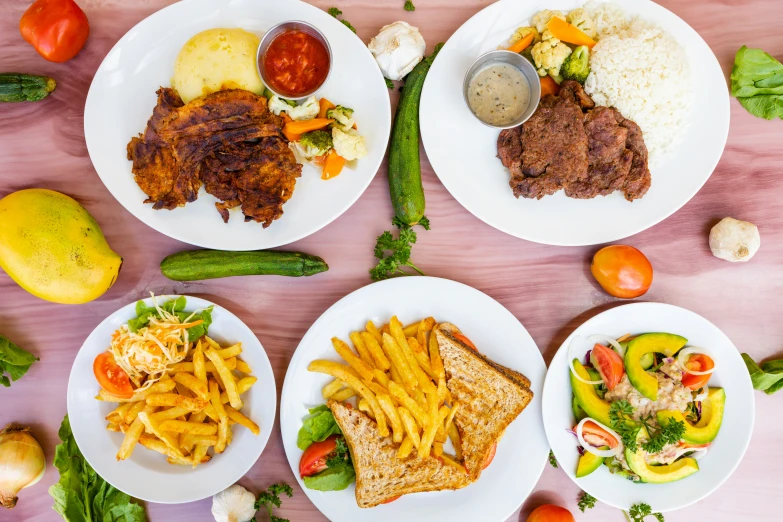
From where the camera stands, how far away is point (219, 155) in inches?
112

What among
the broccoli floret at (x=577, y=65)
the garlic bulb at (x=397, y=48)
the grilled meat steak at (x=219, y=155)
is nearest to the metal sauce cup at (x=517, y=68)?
the broccoli floret at (x=577, y=65)

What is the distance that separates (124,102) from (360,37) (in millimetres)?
1407

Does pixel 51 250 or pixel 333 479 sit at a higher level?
pixel 51 250

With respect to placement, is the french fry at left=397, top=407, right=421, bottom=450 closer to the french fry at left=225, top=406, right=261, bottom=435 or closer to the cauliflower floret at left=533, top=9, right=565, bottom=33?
the french fry at left=225, top=406, right=261, bottom=435

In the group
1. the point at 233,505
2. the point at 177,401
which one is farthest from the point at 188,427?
the point at 233,505

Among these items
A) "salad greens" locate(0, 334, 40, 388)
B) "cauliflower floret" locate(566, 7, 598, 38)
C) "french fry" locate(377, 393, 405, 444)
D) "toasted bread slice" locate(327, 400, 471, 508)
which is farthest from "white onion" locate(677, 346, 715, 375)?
"salad greens" locate(0, 334, 40, 388)

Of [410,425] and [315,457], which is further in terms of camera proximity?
[315,457]

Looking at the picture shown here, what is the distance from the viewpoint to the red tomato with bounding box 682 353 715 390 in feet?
10.00

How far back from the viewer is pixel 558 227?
3.09 m

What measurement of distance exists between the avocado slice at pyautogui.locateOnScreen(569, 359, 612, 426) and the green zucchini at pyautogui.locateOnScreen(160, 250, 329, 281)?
161 centimetres

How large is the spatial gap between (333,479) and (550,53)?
263 centimetres

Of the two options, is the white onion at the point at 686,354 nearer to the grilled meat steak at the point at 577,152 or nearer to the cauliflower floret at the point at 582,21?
the grilled meat steak at the point at 577,152

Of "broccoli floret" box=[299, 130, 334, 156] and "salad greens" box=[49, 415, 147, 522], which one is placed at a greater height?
"broccoli floret" box=[299, 130, 334, 156]

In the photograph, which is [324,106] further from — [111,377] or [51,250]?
[111,377]
